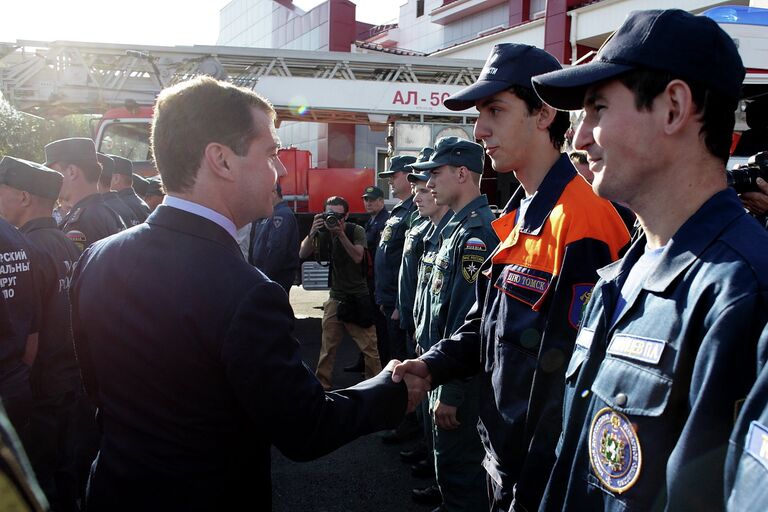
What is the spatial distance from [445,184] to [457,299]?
37.7 inches

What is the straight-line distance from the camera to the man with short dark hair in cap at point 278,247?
585 cm

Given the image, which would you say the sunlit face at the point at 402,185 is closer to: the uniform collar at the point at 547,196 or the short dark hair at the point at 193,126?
the uniform collar at the point at 547,196

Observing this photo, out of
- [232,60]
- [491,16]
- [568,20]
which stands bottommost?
[232,60]

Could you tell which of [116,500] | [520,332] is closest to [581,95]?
[520,332]

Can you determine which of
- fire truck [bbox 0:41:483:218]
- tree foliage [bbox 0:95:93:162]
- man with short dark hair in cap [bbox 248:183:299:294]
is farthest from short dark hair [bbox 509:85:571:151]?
tree foliage [bbox 0:95:93:162]

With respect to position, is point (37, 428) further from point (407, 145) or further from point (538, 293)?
point (407, 145)

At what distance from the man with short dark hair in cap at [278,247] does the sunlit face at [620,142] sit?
480 cm

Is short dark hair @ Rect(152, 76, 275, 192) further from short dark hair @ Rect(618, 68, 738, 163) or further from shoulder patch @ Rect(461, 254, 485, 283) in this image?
shoulder patch @ Rect(461, 254, 485, 283)

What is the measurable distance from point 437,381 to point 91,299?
3.97 ft

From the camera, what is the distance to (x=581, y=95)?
4.62ft

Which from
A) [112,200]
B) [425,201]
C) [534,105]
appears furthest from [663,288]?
[112,200]

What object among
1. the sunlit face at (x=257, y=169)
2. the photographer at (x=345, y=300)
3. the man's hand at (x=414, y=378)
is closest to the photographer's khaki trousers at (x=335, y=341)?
the photographer at (x=345, y=300)

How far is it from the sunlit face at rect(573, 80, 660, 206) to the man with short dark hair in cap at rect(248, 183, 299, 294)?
480 centimetres

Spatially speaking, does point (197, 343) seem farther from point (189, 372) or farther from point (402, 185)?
point (402, 185)
